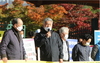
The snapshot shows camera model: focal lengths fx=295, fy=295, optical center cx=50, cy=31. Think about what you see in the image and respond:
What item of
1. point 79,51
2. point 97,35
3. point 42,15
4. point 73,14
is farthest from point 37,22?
point 79,51

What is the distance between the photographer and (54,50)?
5.17 metres

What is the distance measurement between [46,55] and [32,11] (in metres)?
10.6

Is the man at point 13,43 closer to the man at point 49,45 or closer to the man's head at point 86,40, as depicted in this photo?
the man at point 49,45

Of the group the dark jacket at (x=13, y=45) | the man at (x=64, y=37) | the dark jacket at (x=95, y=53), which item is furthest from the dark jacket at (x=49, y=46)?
the dark jacket at (x=95, y=53)

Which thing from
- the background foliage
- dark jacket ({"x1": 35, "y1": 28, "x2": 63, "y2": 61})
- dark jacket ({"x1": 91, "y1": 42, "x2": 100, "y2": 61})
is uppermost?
the background foliage

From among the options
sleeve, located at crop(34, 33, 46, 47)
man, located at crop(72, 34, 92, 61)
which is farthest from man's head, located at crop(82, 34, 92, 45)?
sleeve, located at crop(34, 33, 46, 47)

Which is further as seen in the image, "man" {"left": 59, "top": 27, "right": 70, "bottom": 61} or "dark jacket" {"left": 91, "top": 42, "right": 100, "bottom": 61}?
"dark jacket" {"left": 91, "top": 42, "right": 100, "bottom": 61}

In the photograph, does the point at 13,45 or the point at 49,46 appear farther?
the point at 49,46

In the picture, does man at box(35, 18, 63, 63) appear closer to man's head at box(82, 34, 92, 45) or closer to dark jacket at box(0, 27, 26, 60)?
dark jacket at box(0, 27, 26, 60)

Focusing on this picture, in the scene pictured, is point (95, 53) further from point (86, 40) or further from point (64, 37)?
point (64, 37)

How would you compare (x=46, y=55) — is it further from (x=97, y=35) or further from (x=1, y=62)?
(x=97, y=35)

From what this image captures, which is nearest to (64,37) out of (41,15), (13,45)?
(13,45)

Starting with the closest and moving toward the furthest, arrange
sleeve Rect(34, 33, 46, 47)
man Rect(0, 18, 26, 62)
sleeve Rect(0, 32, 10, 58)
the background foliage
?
sleeve Rect(0, 32, 10, 58), man Rect(0, 18, 26, 62), sleeve Rect(34, 33, 46, 47), the background foliage

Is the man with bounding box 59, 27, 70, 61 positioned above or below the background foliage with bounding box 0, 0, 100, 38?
below
